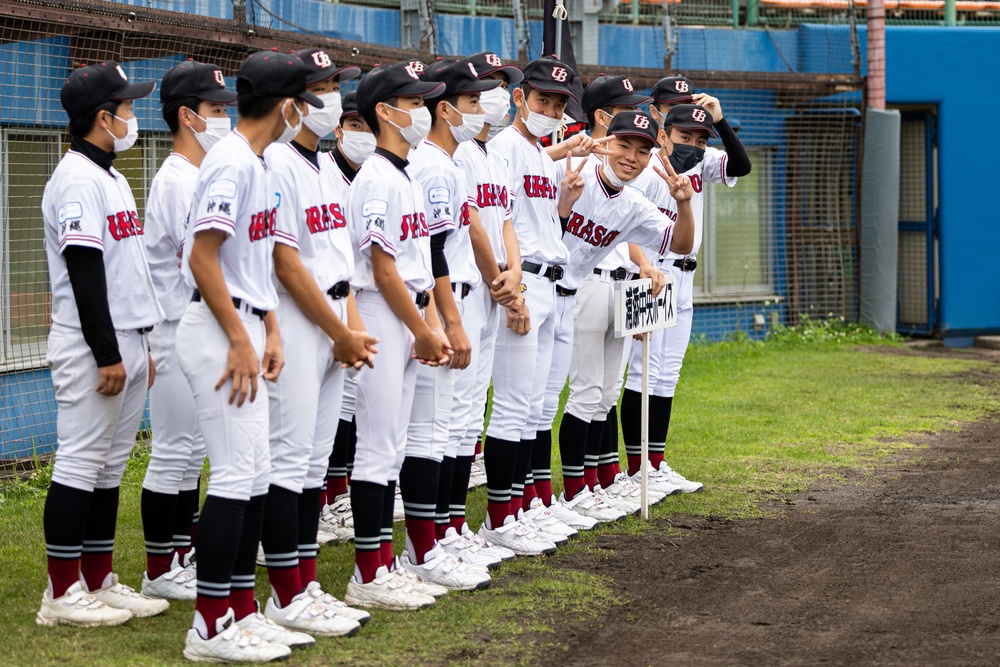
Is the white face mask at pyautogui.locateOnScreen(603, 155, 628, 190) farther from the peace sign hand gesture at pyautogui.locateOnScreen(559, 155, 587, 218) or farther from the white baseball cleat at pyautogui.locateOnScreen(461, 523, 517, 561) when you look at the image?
the white baseball cleat at pyautogui.locateOnScreen(461, 523, 517, 561)

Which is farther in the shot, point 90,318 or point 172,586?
point 172,586

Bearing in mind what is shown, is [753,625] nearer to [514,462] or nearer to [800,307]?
[514,462]

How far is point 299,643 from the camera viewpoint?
4.39 meters

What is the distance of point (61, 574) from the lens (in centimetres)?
471

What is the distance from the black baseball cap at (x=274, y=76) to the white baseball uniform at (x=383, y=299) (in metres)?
0.71

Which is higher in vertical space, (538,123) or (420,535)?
(538,123)

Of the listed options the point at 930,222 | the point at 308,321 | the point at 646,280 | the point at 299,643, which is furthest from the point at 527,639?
the point at 930,222

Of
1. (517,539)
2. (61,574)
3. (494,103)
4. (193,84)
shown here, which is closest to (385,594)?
(517,539)

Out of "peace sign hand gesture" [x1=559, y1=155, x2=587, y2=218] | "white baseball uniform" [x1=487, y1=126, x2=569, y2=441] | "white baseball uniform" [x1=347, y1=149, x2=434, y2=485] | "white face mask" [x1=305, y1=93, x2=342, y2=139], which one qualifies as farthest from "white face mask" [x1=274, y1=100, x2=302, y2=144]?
"peace sign hand gesture" [x1=559, y1=155, x2=587, y2=218]

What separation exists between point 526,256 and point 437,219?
2.93 ft

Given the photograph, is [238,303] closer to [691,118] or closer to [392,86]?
[392,86]

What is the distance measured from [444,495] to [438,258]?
1.10 metres

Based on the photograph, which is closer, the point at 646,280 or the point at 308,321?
the point at 308,321

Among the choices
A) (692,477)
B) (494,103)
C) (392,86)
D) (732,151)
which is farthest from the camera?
(692,477)
